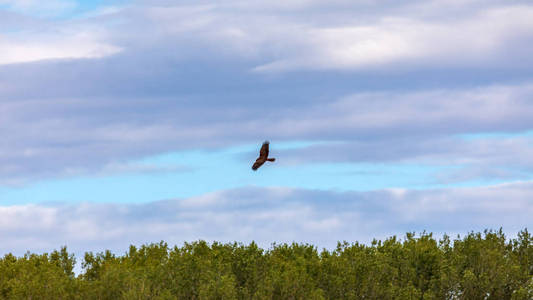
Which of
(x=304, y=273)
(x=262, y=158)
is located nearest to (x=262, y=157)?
(x=262, y=158)

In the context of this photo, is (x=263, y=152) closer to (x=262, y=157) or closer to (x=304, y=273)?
(x=262, y=157)

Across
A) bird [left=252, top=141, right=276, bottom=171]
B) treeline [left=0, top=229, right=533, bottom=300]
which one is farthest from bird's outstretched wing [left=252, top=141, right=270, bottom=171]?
treeline [left=0, top=229, right=533, bottom=300]

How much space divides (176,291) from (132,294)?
5.06 metres

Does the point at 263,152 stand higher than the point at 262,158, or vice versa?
the point at 263,152

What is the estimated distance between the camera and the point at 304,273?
5628 centimetres

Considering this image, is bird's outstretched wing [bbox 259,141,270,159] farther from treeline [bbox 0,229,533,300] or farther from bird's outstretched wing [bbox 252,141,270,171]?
treeline [bbox 0,229,533,300]

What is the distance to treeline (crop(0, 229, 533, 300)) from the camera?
55281 millimetres

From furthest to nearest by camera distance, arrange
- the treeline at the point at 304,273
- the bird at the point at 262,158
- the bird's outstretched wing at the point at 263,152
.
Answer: the treeline at the point at 304,273, the bird's outstretched wing at the point at 263,152, the bird at the point at 262,158

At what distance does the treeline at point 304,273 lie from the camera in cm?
5528

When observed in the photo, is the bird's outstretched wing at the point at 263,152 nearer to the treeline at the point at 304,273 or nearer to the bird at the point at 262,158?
the bird at the point at 262,158

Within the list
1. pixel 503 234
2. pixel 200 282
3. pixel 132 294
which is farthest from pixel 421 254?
pixel 132 294

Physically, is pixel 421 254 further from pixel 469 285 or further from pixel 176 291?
pixel 176 291

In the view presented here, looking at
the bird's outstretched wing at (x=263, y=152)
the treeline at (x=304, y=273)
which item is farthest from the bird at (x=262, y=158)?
the treeline at (x=304, y=273)

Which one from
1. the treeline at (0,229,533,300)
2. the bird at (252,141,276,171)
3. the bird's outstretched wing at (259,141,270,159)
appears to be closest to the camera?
the bird at (252,141,276,171)
